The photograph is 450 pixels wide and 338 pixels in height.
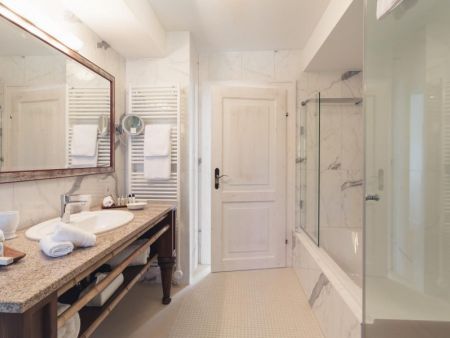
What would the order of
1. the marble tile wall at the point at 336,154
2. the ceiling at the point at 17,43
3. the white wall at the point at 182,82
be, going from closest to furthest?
1. the ceiling at the point at 17,43
2. the white wall at the point at 182,82
3. the marble tile wall at the point at 336,154

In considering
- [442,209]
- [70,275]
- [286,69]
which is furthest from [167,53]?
[442,209]

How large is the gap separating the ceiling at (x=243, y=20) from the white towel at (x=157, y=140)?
3.01 ft

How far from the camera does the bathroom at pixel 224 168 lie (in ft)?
4.19

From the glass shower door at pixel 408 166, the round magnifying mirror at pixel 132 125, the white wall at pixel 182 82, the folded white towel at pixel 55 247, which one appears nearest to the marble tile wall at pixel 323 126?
the white wall at pixel 182 82

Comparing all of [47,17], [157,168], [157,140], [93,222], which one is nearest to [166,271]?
[93,222]

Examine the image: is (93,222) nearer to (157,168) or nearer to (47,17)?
(157,168)

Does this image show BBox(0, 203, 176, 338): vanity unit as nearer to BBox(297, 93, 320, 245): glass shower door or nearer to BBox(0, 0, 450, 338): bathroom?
BBox(0, 0, 450, 338): bathroom

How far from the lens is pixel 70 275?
83cm

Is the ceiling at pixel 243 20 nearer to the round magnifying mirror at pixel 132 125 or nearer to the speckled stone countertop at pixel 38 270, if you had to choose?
the round magnifying mirror at pixel 132 125

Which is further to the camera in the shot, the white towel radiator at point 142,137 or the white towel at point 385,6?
the white towel radiator at point 142,137

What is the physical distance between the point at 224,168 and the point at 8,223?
1853 mm

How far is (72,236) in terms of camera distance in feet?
3.30

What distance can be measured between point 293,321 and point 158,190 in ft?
4.98

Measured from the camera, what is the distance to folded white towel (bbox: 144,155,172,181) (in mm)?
2256
